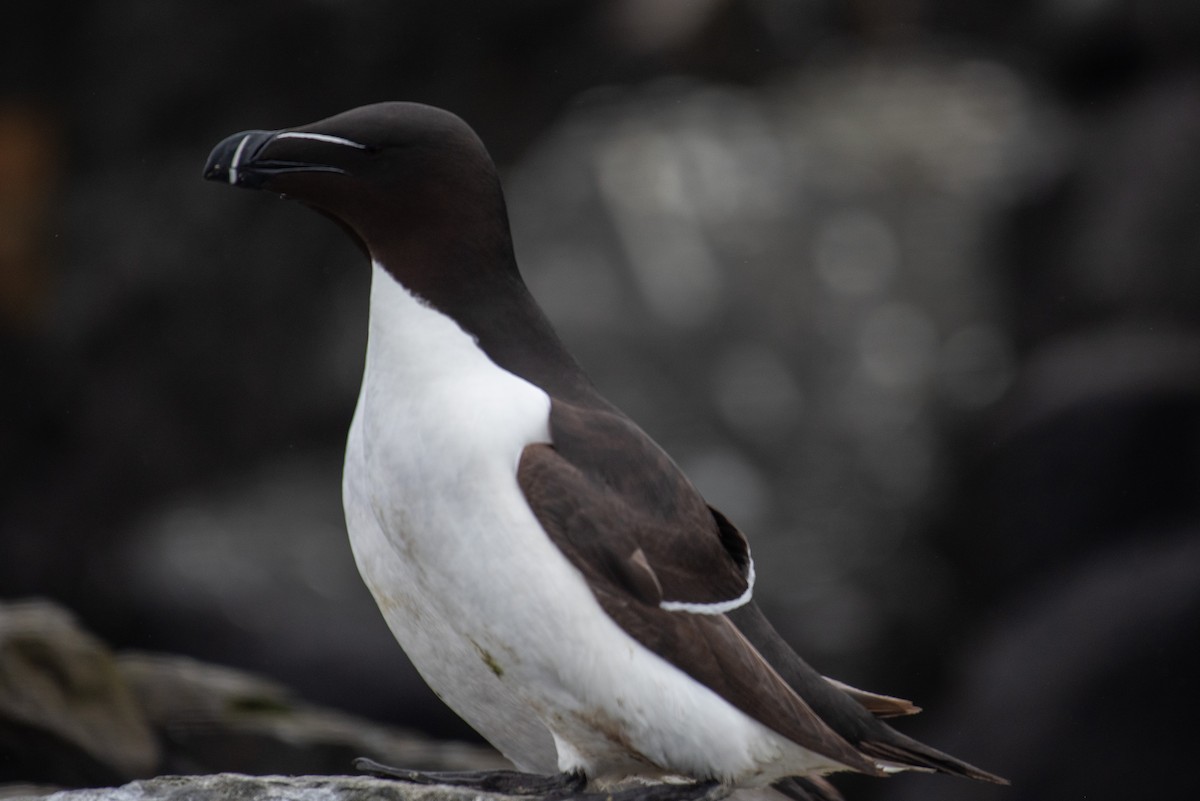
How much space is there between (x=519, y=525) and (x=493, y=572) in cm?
10

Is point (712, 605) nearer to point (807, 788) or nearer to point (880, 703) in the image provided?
point (880, 703)

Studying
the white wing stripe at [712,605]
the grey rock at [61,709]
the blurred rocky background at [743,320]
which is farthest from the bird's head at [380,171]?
the blurred rocky background at [743,320]

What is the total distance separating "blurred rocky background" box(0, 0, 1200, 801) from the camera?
7695mm

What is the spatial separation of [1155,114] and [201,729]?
7133 millimetres

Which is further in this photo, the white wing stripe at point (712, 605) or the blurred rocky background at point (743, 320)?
the blurred rocky background at point (743, 320)

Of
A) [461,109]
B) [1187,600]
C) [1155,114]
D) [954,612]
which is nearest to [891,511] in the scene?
[954,612]

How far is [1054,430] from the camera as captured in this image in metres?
7.98

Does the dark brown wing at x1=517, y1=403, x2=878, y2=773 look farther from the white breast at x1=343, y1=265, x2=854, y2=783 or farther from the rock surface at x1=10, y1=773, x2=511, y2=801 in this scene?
the rock surface at x1=10, y1=773, x2=511, y2=801

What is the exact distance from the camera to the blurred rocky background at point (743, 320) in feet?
25.2

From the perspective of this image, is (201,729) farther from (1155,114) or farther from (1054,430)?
(1155,114)

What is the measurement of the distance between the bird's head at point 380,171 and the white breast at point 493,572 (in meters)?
0.13

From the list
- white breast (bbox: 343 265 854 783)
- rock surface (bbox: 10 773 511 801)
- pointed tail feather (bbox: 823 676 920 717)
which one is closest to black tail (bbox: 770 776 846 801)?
pointed tail feather (bbox: 823 676 920 717)

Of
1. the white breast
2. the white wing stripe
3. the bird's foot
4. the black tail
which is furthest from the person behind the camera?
the black tail

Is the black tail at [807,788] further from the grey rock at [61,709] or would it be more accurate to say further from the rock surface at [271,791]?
the grey rock at [61,709]
